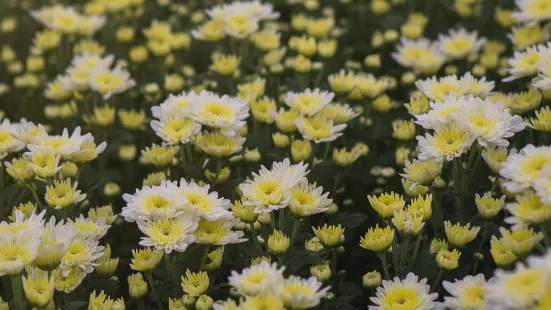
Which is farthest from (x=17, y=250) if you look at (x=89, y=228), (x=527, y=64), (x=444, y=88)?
(x=527, y=64)

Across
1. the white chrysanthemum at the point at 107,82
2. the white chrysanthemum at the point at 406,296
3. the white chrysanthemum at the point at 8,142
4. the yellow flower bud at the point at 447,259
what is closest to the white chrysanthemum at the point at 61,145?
the white chrysanthemum at the point at 8,142

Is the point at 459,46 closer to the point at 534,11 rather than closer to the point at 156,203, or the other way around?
the point at 534,11

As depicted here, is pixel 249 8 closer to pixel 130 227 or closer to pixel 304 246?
pixel 130 227

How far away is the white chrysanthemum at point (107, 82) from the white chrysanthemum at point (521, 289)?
7.08 feet

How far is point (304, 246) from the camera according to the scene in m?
2.42

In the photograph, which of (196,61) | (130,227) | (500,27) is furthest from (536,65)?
(196,61)

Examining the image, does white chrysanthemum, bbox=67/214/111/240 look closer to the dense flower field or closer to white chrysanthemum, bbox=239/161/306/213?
the dense flower field

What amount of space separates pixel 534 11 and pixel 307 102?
50.5 inches

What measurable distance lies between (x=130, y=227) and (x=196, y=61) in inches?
54.9

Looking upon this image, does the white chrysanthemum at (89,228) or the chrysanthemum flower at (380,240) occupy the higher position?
the white chrysanthemum at (89,228)

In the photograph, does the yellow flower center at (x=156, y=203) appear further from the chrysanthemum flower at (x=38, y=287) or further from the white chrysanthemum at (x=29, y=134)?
the white chrysanthemum at (x=29, y=134)

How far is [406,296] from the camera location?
6.64ft

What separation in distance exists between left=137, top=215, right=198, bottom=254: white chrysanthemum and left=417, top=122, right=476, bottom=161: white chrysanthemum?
30.5 inches

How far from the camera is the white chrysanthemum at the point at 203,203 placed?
212 centimetres
